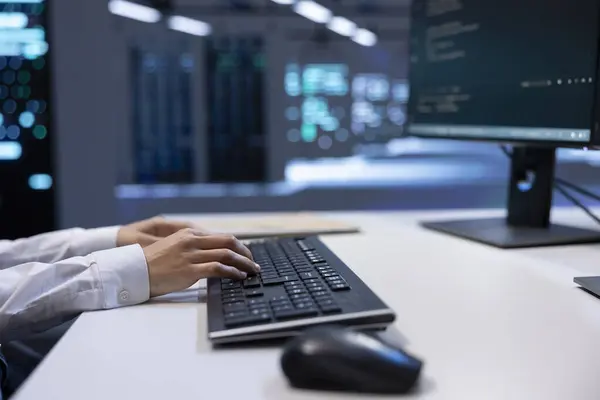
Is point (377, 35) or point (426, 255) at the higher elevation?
point (377, 35)

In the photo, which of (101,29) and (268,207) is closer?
(101,29)

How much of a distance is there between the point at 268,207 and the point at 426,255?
2.33 meters

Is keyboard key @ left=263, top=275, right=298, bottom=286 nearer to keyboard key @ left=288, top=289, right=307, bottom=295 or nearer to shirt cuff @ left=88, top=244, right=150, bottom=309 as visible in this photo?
keyboard key @ left=288, top=289, right=307, bottom=295

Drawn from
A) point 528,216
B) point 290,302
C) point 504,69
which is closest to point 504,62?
point 504,69

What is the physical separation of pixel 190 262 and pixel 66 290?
16 cm

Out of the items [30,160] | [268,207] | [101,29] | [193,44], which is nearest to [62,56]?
[101,29]

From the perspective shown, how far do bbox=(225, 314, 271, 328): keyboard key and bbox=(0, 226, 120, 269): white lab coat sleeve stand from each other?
518mm

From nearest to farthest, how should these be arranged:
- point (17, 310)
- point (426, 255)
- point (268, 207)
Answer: point (17, 310) → point (426, 255) → point (268, 207)

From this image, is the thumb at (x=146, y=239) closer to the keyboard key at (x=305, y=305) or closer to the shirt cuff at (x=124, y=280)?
the shirt cuff at (x=124, y=280)

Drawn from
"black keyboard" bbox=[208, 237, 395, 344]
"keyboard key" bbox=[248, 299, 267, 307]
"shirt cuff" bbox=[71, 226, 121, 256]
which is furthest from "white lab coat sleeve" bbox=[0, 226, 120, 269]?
"keyboard key" bbox=[248, 299, 267, 307]

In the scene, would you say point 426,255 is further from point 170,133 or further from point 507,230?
point 170,133

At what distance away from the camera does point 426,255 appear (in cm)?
107

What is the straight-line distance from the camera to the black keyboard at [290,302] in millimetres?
623

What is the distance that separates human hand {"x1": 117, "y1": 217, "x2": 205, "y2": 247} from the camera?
3.58ft
